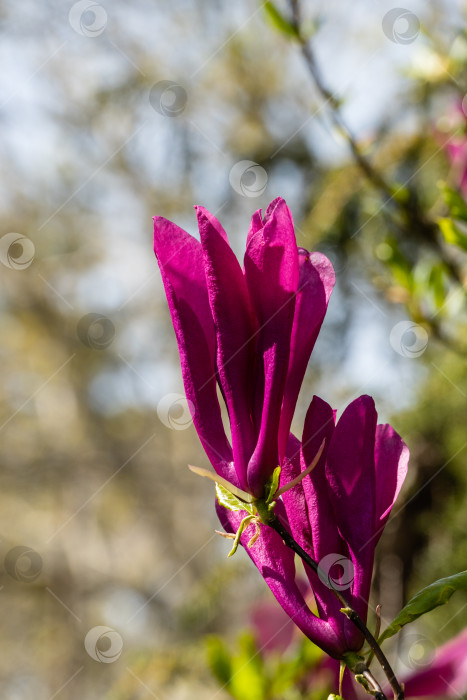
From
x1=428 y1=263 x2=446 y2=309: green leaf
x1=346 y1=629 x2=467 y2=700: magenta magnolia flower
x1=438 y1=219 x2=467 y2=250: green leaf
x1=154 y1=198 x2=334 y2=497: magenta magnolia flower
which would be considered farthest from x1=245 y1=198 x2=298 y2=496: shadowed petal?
x1=428 y1=263 x2=446 y2=309: green leaf

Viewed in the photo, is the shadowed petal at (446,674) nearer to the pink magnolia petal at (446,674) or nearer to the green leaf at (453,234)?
the pink magnolia petal at (446,674)

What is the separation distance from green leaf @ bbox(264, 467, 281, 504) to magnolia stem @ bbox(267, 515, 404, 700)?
0.01 meters

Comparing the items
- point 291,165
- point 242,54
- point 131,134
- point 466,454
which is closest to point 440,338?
point 466,454

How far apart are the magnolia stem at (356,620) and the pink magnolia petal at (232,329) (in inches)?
1.4

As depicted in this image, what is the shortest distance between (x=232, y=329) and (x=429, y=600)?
165 mm

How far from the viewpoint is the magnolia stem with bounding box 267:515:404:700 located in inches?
12.6

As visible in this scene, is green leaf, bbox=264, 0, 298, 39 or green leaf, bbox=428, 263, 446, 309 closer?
green leaf, bbox=264, 0, 298, 39

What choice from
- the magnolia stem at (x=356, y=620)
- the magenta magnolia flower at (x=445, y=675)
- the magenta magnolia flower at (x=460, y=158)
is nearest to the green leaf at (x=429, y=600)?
the magnolia stem at (x=356, y=620)

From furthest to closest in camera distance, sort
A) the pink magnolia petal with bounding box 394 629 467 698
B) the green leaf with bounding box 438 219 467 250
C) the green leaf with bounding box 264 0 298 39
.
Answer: the green leaf with bounding box 264 0 298 39, the green leaf with bounding box 438 219 467 250, the pink magnolia petal with bounding box 394 629 467 698

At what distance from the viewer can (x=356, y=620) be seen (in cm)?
34

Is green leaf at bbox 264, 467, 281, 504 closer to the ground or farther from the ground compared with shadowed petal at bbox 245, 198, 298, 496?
closer to the ground

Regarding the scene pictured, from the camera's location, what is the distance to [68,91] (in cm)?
288

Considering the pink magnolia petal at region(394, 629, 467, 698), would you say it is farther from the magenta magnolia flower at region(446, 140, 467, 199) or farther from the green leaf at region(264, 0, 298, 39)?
the green leaf at region(264, 0, 298, 39)

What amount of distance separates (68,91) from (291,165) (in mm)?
1289
